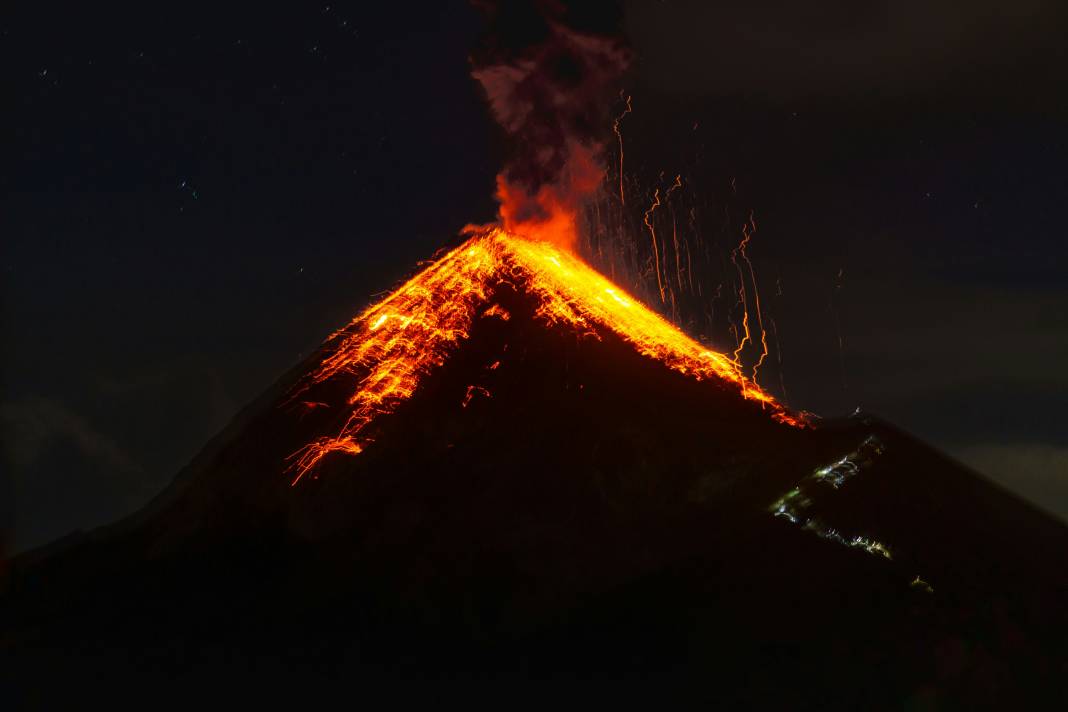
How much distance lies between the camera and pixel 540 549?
2917 centimetres

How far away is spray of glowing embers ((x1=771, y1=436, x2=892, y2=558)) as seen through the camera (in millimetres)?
28328

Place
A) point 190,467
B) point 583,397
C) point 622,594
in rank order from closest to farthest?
point 622,594, point 583,397, point 190,467

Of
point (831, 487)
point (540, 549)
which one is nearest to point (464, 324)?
point (540, 549)

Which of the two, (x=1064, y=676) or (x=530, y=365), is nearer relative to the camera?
(x=1064, y=676)

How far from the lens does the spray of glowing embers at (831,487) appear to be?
92.9 feet

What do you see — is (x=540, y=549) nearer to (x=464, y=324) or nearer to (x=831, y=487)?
(x=831, y=487)

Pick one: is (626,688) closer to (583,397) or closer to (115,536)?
(583,397)

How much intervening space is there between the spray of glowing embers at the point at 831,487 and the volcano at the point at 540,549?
0.08m

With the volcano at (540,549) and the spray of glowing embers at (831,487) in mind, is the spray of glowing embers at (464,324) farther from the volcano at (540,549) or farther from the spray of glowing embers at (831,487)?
the spray of glowing embers at (831,487)

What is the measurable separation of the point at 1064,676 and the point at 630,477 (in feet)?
41.1

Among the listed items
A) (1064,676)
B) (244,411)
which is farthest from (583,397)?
(1064,676)

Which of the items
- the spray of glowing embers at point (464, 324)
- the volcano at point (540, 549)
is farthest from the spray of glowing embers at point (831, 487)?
the spray of glowing embers at point (464, 324)

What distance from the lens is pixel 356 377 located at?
35.6 meters

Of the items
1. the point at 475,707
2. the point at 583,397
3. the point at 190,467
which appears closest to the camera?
the point at 475,707
